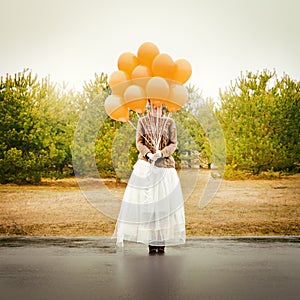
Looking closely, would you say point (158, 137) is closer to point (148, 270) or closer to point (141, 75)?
point (141, 75)

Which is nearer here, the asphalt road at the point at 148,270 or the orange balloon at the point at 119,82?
the asphalt road at the point at 148,270

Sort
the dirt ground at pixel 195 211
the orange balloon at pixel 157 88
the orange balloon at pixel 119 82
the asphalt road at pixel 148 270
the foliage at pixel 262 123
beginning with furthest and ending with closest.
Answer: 1. the foliage at pixel 262 123
2. the dirt ground at pixel 195 211
3. the orange balloon at pixel 119 82
4. the orange balloon at pixel 157 88
5. the asphalt road at pixel 148 270

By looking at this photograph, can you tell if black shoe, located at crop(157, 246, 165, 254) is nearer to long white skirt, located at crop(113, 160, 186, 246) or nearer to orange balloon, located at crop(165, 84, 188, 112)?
long white skirt, located at crop(113, 160, 186, 246)

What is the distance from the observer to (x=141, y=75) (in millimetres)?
3438

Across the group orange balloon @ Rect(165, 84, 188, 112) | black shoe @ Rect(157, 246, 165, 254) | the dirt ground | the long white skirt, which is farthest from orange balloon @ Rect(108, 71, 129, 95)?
the dirt ground

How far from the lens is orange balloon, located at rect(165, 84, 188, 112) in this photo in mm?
3482

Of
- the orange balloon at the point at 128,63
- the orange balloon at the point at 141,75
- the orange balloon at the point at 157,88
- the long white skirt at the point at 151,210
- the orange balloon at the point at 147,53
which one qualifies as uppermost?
the orange balloon at the point at 147,53

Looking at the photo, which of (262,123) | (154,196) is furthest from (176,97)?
(262,123)

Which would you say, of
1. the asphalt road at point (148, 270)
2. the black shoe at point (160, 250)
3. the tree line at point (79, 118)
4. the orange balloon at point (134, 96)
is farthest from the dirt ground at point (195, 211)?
A: the orange balloon at point (134, 96)

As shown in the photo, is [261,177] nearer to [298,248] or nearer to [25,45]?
[298,248]

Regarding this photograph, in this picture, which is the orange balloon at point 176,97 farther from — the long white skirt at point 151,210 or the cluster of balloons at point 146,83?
the long white skirt at point 151,210

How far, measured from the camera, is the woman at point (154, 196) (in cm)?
345

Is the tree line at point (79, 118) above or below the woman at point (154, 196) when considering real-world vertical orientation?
above

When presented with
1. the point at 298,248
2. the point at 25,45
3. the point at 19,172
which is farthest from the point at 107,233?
the point at 298,248
